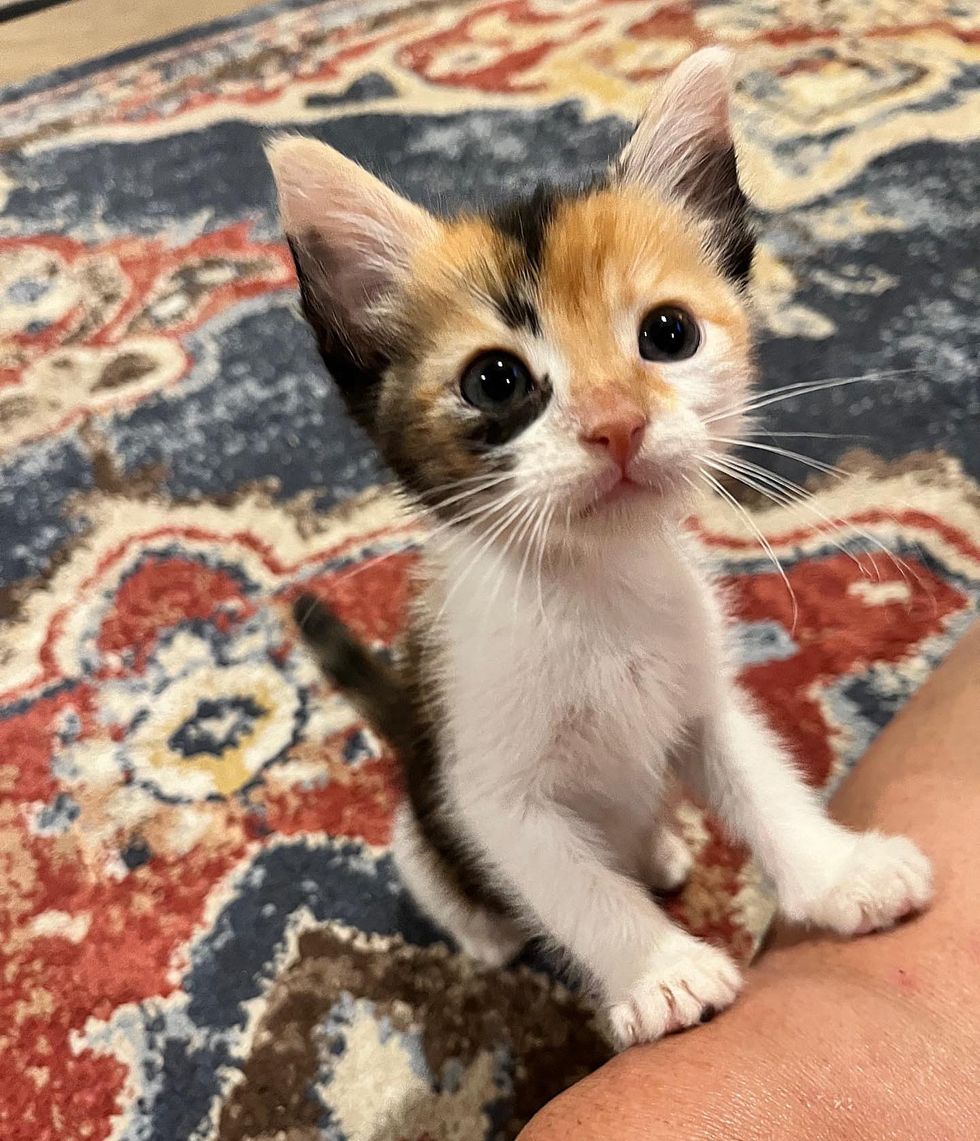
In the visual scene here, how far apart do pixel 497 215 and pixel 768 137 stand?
1.06 metres

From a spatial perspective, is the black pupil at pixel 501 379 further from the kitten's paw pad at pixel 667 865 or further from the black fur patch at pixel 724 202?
the kitten's paw pad at pixel 667 865

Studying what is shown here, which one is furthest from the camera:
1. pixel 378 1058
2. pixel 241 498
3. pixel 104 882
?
pixel 241 498

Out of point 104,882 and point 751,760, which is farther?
point 104,882

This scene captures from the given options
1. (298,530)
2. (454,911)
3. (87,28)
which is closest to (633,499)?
(454,911)

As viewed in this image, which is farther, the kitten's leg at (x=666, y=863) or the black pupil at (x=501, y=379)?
the kitten's leg at (x=666, y=863)

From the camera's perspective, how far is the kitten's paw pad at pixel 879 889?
59 centimetres

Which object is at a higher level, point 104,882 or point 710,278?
point 710,278

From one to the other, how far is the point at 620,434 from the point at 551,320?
0.34ft

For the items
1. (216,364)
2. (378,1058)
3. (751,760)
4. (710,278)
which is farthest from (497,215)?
(216,364)

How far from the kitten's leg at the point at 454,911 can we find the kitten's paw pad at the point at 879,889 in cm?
29

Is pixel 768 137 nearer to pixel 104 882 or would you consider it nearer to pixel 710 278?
pixel 710 278

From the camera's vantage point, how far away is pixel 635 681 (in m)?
0.67

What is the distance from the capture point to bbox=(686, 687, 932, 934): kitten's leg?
0.59 meters

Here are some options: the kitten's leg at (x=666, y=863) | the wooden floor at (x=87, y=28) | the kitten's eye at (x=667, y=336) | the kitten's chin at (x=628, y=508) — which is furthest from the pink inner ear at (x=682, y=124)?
the wooden floor at (x=87, y=28)
